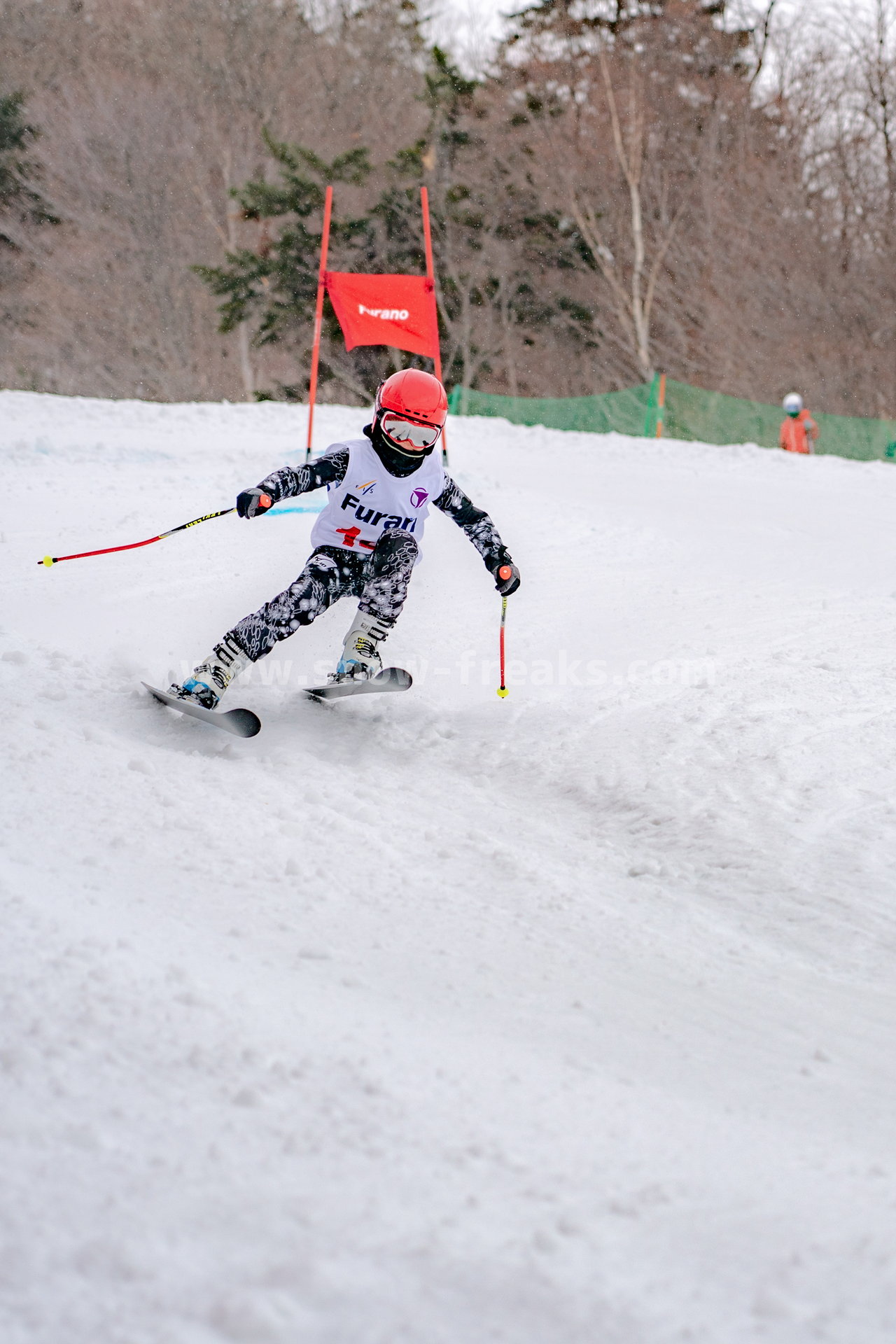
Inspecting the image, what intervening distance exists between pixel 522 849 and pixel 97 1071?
188cm

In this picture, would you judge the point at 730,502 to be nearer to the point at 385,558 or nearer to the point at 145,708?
the point at 385,558

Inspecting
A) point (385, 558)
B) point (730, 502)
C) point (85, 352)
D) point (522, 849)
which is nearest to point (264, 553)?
point (385, 558)

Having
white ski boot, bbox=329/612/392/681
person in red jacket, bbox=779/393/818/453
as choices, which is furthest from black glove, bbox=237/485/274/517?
person in red jacket, bbox=779/393/818/453

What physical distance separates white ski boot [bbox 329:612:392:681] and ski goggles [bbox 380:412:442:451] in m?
0.77

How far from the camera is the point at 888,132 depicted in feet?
69.8

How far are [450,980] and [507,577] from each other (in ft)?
8.80

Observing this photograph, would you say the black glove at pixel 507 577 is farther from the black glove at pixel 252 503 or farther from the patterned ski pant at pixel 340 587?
the black glove at pixel 252 503

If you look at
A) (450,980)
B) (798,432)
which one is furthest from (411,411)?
(798,432)

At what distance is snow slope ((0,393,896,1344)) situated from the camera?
1.48m

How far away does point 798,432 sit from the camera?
1447 cm

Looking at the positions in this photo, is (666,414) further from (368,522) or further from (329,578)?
(329,578)
